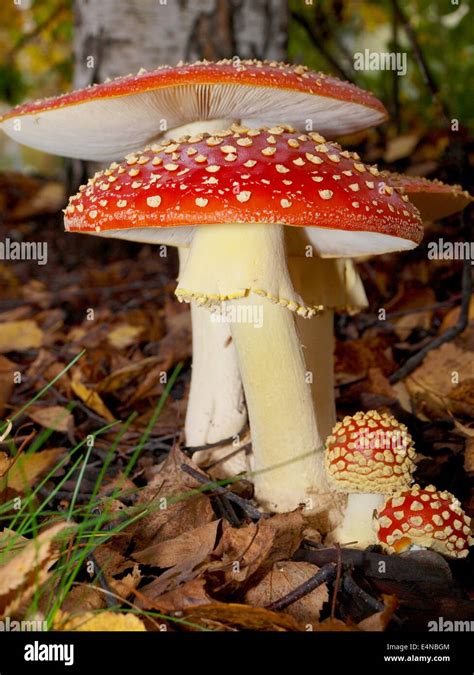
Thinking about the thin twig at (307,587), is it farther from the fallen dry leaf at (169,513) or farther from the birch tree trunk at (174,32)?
the birch tree trunk at (174,32)

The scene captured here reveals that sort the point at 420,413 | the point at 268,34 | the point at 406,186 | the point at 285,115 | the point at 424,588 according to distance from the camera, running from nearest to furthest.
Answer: the point at 424,588 → the point at 406,186 → the point at 285,115 → the point at 420,413 → the point at 268,34

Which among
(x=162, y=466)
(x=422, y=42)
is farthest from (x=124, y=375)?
(x=422, y=42)

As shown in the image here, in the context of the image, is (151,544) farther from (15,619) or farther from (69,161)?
(69,161)

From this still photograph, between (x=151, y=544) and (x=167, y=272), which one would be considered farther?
(x=167, y=272)

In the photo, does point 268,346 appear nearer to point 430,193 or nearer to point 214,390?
point 214,390

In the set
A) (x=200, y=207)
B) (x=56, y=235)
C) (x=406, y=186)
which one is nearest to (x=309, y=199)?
(x=200, y=207)

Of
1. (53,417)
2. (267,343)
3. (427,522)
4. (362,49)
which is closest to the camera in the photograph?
(427,522)
